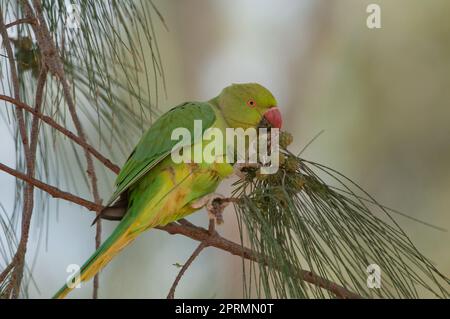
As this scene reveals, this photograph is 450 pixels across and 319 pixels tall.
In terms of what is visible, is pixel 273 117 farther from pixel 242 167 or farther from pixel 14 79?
pixel 14 79

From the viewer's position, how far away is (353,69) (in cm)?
476

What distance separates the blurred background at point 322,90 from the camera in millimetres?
4293

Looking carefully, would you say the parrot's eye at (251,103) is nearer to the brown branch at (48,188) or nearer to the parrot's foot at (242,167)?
the parrot's foot at (242,167)

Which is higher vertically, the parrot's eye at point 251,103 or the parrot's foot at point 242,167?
the parrot's eye at point 251,103

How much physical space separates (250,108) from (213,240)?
55 cm

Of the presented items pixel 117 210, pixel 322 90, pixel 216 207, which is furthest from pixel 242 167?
pixel 322 90

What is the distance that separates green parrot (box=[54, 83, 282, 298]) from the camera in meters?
1.63

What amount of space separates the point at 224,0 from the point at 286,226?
367 cm

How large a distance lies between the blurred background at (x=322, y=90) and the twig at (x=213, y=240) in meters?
2.59

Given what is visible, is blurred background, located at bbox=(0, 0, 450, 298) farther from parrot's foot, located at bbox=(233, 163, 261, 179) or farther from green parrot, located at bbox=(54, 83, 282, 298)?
parrot's foot, located at bbox=(233, 163, 261, 179)

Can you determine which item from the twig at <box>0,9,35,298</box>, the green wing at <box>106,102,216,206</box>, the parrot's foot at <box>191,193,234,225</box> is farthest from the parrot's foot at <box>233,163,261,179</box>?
the twig at <box>0,9,35,298</box>

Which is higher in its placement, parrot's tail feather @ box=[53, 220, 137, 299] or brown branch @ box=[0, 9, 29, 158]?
brown branch @ box=[0, 9, 29, 158]

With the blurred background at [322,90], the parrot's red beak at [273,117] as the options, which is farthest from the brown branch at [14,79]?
the blurred background at [322,90]
